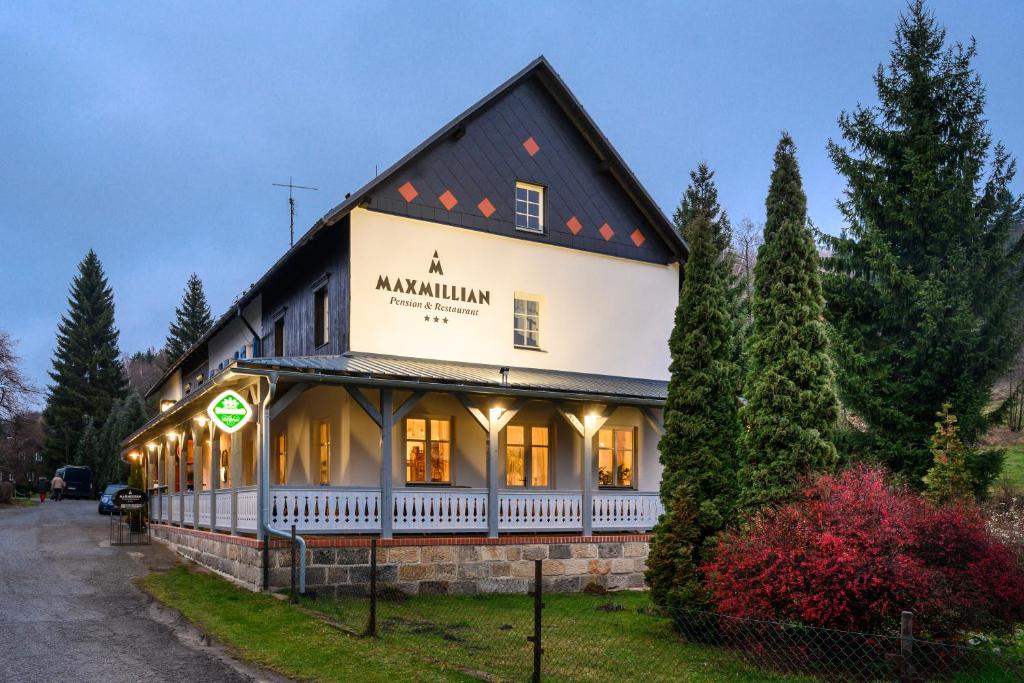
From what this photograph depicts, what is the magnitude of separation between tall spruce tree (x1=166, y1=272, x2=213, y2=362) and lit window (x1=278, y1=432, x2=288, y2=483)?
67.8 meters

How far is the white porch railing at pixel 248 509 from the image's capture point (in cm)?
1608

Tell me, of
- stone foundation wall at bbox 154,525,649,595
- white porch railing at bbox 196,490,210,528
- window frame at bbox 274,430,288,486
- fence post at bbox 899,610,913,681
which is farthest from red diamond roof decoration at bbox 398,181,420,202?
fence post at bbox 899,610,913,681

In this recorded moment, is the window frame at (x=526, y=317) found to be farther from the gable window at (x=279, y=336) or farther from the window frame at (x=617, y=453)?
the gable window at (x=279, y=336)

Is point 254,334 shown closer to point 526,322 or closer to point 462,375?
point 526,322

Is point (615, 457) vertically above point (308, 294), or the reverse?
point (308, 294)

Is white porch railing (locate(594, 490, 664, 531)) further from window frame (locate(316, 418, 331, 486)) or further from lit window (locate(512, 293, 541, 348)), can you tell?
window frame (locate(316, 418, 331, 486))

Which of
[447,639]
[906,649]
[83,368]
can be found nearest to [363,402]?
[447,639]

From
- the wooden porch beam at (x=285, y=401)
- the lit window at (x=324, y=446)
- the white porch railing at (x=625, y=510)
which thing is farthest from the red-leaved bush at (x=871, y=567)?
the lit window at (x=324, y=446)

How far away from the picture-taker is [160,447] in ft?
96.7

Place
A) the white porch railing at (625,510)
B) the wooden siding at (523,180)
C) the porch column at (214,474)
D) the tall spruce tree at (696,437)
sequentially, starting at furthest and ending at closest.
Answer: the wooden siding at (523,180) < the porch column at (214,474) < the white porch railing at (625,510) < the tall spruce tree at (696,437)

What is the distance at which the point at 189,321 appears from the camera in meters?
89.2

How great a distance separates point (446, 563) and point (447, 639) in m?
5.33

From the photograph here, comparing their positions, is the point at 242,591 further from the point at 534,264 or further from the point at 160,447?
the point at 160,447

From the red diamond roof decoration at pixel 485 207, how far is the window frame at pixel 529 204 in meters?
0.65
